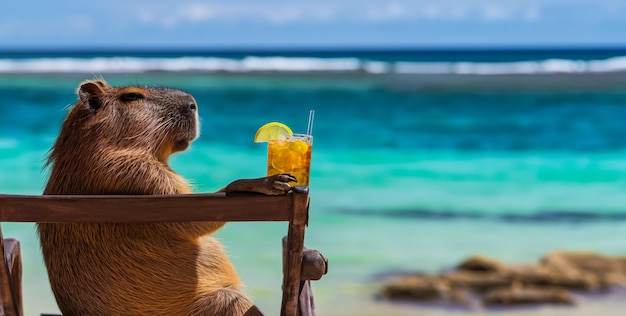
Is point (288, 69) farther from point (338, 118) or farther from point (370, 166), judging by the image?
point (370, 166)

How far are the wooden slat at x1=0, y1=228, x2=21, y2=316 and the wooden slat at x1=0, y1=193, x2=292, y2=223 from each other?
0.20 m

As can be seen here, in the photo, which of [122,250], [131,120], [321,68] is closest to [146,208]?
[122,250]

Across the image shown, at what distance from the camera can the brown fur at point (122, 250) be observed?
2412 mm

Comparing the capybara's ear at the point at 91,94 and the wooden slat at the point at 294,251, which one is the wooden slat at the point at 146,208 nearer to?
the wooden slat at the point at 294,251

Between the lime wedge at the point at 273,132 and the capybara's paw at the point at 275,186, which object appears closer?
the capybara's paw at the point at 275,186

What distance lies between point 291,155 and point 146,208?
0.52 meters

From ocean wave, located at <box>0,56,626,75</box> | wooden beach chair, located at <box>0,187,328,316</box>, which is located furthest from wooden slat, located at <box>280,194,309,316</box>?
ocean wave, located at <box>0,56,626,75</box>

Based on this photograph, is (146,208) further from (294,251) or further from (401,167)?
(401,167)

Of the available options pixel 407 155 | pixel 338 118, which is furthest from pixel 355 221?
pixel 338 118

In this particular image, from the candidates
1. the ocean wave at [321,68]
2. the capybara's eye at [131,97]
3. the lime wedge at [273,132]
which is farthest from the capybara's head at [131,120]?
the ocean wave at [321,68]

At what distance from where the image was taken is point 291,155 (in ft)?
7.61

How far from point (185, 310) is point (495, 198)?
266 inches

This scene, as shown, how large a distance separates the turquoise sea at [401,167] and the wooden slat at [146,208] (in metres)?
0.90

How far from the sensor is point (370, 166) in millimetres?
10656
